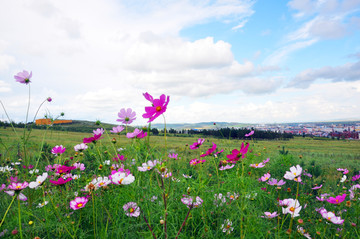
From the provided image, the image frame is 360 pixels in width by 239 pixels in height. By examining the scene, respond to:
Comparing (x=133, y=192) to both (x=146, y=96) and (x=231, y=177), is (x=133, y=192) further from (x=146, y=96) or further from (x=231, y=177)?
(x=231, y=177)

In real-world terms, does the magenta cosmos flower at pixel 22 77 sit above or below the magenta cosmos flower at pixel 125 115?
above

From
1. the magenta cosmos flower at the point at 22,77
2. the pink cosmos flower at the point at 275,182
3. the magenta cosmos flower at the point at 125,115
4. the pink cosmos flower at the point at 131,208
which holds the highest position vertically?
the magenta cosmos flower at the point at 22,77

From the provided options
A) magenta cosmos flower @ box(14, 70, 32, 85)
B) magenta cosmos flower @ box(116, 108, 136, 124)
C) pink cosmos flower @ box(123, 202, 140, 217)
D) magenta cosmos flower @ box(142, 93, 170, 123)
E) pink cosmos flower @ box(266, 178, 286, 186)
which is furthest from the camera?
magenta cosmos flower @ box(14, 70, 32, 85)

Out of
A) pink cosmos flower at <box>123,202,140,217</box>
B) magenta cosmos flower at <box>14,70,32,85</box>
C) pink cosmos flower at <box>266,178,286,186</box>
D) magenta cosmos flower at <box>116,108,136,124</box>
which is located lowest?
pink cosmos flower at <box>266,178,286,186</box>

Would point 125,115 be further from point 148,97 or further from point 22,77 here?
point 22,77

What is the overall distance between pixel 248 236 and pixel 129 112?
50.4 inches

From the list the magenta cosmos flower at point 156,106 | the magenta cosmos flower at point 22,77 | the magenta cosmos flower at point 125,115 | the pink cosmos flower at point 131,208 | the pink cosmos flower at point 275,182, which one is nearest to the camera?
the magenta cosmos flower at point 156,106

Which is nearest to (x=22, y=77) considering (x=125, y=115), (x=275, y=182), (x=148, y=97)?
(x=125, y=115)

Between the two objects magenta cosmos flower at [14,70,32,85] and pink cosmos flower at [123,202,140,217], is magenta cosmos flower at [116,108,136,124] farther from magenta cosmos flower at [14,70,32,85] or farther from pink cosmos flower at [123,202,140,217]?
magenta cosmos flower at [14,70,32,85]

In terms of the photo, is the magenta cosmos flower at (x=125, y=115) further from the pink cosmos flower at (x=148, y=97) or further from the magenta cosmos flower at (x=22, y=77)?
the magenta cosmos flower at (x=22, y=77)

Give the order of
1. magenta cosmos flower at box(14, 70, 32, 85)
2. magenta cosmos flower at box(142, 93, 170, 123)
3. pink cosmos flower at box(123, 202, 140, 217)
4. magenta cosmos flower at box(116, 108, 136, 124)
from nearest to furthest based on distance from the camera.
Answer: magenta cosmos flower at box(142, 93, 170, 123) → pink cosmos flower at box(123, 202, 140, 217) → magenta cosmos flower at box(116, 108, 136, 124) → magenta cosmos flower at box(14, 70, 32, 85)

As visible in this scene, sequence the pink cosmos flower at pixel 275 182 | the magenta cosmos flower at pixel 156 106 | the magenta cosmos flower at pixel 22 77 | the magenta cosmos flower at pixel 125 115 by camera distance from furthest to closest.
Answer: the magenta cosmos flower at pixel 22 77
the pink cosmos flower at pixel 275 182
the magenta cosmos flower at pixel 125 115
the magenta cosmos flower at pixel 156 106

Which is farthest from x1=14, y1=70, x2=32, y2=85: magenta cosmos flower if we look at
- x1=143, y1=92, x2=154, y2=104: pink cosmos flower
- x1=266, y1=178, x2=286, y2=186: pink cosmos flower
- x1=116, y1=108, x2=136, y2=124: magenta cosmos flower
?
x1=266, y1=178, x2=286, y2=186: pink cosmos flower

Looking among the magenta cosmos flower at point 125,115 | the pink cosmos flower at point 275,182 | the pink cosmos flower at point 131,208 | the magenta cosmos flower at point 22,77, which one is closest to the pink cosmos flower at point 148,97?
the magenta cosmos flower at point 125,115
